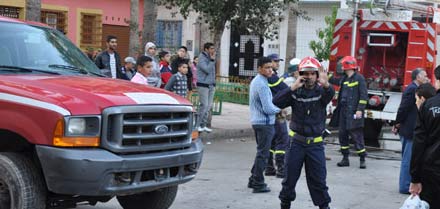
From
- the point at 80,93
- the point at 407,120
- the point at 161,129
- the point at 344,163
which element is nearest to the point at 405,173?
the point at 407,120

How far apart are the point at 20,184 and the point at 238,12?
863 cm

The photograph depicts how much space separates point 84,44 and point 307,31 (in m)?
10.1

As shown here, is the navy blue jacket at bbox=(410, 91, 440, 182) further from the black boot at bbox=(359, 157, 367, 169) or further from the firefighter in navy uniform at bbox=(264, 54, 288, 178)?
the black boot at bbox=(359, 157, 367, 169)

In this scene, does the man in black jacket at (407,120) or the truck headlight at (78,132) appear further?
the man in black jacket at (407,120)

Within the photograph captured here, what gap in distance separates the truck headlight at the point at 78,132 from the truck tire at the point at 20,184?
1.50 ft

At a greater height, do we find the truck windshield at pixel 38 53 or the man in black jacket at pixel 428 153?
the truck windshield at pixel 38 53

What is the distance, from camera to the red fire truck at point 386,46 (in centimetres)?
1342

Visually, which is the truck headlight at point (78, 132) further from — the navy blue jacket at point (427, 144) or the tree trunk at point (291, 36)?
Answer: the tree trunk at point (291, 36)

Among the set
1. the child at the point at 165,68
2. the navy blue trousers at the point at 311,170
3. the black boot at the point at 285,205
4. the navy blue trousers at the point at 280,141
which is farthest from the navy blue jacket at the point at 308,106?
the child at the point at 165,68

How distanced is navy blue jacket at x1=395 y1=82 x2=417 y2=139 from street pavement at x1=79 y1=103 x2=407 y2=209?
0.85m

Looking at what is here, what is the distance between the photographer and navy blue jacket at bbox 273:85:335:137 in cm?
674

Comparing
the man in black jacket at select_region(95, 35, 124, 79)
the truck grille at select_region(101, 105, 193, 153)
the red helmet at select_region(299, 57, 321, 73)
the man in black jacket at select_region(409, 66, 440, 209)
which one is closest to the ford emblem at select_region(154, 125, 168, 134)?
the truck grille at select_region(101, 105, 193, 153)

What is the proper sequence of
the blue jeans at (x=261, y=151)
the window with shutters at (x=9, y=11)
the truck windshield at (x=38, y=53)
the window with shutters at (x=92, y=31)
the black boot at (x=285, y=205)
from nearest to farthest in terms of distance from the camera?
the truck windshield at (x=38, y=53)
the black boot at (x=285, y=205)
the blue jeans at (x=261, y=151)
the window with shutters at (x=9, y=11)
the window with shutters at (x=92, y=31)

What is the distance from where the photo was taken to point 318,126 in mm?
6770
